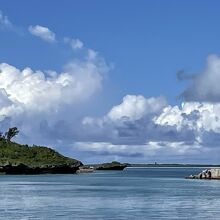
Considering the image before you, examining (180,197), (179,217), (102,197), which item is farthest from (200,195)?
(179,217)

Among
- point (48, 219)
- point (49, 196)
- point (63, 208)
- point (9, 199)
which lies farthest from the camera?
point (49, 196)

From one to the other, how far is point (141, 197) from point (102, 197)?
24.8 ft

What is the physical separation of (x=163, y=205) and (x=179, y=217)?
2098cm

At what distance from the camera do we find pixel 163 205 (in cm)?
11362

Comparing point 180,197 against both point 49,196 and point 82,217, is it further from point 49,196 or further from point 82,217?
point 82,217

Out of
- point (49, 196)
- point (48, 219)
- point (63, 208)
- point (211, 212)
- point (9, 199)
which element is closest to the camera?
point (48, 219)

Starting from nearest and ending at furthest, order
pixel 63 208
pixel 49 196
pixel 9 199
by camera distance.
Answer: pixel 63 208 < pixel 9 199 < pixel 49 196

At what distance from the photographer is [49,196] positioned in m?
138

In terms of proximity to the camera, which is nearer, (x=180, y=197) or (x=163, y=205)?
(x=163, y=205)

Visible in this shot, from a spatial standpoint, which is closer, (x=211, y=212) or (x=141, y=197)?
(x=211, y=212)

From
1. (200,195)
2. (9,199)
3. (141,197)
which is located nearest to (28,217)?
(9,199)

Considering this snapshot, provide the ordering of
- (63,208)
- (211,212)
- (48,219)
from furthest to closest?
(63,208), (211,212), (48,219)

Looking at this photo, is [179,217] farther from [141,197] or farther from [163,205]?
[141,197]

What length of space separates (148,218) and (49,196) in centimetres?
4897
